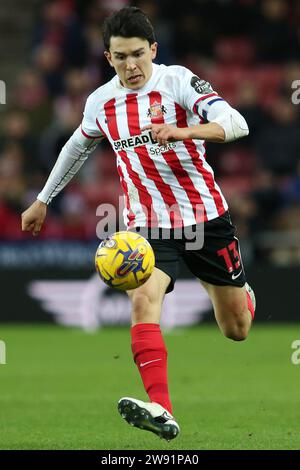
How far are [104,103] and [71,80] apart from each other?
360 inches

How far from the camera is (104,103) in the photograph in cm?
666

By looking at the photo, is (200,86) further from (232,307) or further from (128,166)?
(232,307)

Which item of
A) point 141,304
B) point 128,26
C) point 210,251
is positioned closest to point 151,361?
point 141,304

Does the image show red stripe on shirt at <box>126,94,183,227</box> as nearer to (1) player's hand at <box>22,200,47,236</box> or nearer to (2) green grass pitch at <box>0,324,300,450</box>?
(1) player's hand at <box>22,200,47,236</box>

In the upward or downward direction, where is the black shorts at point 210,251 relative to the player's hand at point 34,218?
downward

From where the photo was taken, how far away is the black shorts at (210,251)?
650 cm

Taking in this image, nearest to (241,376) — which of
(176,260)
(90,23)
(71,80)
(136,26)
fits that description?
(176,260)

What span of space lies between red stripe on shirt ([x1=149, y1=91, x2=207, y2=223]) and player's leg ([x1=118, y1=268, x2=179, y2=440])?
0.58 metres

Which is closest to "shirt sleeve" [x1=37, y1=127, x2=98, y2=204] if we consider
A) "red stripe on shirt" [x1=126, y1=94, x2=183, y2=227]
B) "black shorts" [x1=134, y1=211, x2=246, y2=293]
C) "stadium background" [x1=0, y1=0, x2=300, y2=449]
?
"red stripe on shirt" [x1=126, y1=94, x2=183, y2=227]

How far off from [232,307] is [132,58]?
176 centimetres

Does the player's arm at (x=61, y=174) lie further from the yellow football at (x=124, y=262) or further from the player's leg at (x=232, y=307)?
the player's leg at (x=232, y=307)

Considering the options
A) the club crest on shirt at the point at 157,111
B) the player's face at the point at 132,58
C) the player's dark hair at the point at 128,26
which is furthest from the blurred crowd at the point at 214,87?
the player's dark hair at the point at 128,26

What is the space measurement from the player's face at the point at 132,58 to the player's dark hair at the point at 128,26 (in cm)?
3

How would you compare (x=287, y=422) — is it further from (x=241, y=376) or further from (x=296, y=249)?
(x=296, y=249)
